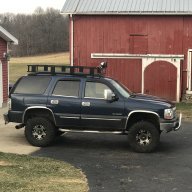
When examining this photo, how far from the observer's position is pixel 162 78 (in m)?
25.1

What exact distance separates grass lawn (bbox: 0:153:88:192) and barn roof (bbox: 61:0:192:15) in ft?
54.9

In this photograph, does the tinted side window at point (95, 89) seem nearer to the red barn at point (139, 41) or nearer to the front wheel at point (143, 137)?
the front wheel at point (143, 137)

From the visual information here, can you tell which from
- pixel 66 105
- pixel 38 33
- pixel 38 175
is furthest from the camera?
pixel 38 33

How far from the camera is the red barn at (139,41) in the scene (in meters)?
25.1

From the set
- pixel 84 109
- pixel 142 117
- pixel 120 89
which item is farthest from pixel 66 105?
pixel 142 117

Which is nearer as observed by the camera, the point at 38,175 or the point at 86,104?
the point at 38,175

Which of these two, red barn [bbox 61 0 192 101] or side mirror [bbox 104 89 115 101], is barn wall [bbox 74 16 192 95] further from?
side mirror [bbox 104 89 115 101]

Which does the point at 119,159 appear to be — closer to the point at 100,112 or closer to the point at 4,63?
the point at 100,112

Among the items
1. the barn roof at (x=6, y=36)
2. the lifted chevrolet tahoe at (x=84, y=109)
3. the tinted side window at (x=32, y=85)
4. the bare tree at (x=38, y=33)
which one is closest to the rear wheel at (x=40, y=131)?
the lifted chevrolet tahoe at (x=84, y=109)

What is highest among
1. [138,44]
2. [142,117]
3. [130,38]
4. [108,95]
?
[130,38]

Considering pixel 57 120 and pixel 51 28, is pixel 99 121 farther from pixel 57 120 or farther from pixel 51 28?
pixel 51 28

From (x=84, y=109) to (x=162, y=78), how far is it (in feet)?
46.6

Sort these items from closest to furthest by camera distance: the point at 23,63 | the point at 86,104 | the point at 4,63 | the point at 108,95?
the point at 108,95 < the point at 86,104 < the point at 4,63 < the point at 23,63

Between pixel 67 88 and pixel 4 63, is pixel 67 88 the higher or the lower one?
the lower one
